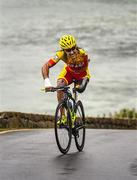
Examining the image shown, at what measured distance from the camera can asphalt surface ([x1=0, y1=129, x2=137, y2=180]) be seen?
1018 cm

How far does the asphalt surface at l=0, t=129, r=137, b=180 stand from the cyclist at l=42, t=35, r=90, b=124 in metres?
1.11

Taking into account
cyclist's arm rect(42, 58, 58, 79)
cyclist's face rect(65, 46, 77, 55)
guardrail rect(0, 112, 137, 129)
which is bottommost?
guardrail rect(0, 112, 137, 129)

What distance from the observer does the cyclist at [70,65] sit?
13.1m

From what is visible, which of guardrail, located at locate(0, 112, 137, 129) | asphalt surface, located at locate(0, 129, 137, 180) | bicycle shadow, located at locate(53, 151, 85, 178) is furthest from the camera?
guardrail, located at locate(0, 112, 137, 129)

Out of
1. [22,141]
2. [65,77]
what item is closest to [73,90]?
[65,77]

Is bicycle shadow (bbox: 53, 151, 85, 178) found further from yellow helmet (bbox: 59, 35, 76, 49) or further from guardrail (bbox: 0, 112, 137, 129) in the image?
guardrail (bbox: 0, 112, 137, 129)

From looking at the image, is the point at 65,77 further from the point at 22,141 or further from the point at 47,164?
the point at 47,164

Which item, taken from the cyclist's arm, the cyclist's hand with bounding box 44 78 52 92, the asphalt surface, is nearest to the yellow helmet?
the cyclist's arm

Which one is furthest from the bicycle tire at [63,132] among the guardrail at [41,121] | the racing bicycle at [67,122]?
the guardrail at [41,121]

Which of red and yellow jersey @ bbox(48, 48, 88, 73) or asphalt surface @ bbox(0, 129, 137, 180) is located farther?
red and yellow jersey @ bbox(48, 48, 88, 73)

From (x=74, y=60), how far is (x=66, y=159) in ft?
6.92

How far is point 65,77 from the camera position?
13.7 m

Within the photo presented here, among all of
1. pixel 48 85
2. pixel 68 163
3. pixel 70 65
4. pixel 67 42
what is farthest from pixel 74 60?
pixel 68 163

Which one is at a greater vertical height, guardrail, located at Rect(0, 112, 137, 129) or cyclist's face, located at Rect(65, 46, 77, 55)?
cyclist's face, located at Rect(65, 46, 77, 55)
